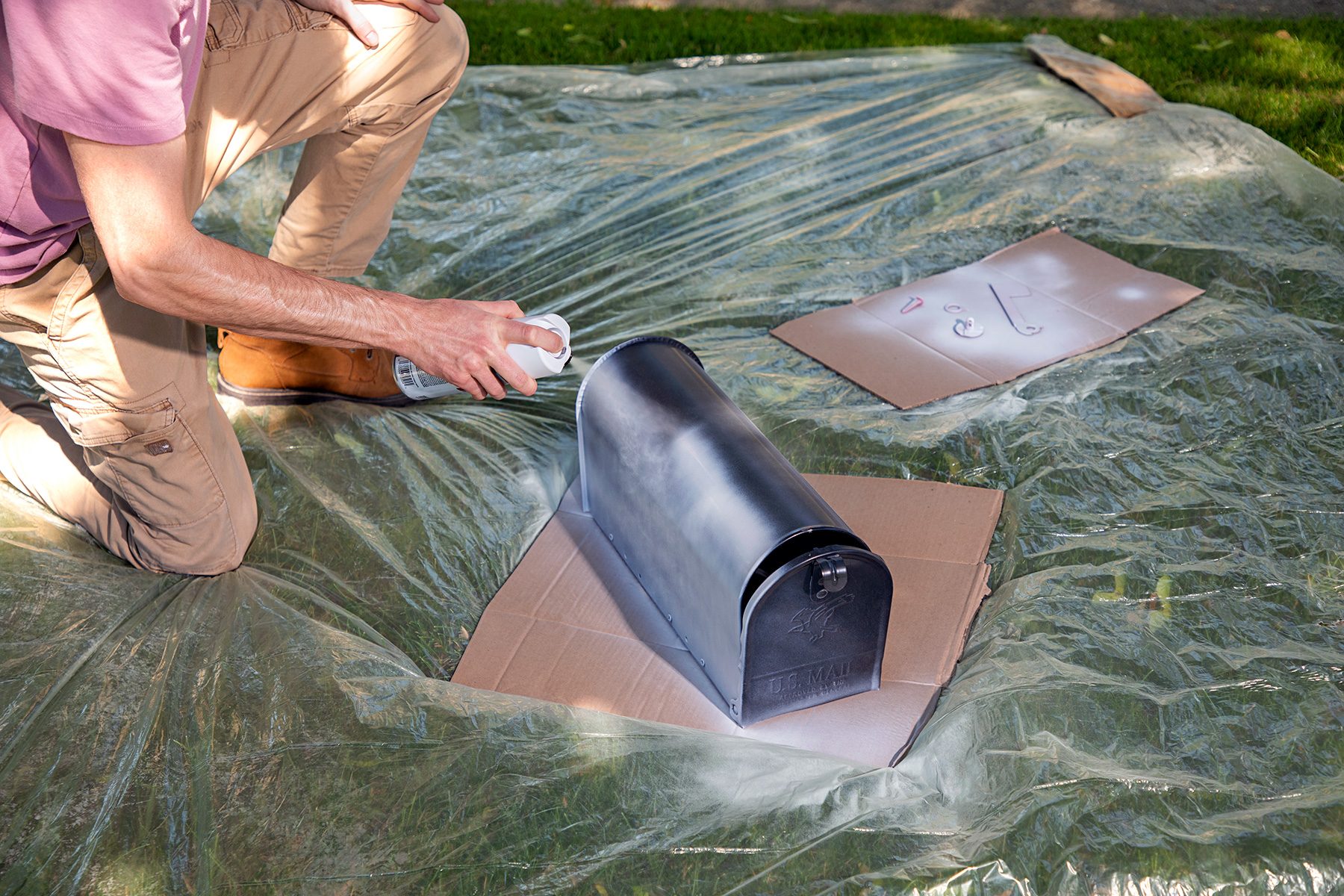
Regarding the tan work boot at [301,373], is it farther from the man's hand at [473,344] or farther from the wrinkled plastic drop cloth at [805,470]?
the man's hand at [473,344]

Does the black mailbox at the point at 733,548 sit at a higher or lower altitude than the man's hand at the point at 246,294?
lower

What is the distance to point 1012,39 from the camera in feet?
11.6

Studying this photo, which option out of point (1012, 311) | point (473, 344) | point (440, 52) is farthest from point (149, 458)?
point (1012, 311)

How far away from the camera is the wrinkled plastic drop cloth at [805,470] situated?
121 cm

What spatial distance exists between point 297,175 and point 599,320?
660 mm

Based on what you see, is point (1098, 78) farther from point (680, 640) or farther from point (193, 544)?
point (193, 544)

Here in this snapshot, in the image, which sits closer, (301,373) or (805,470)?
(805,470)

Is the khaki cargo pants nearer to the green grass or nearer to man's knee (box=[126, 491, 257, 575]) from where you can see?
man's knee (box=[126, 491, 257, 575])

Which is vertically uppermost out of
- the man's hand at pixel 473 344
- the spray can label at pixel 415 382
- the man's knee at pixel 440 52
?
the man's knee at pixel 440 52

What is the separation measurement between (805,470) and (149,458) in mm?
1068

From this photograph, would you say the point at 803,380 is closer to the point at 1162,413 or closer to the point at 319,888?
the point at 1162,413

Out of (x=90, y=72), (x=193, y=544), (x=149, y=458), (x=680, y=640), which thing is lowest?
(x=680, y=640)

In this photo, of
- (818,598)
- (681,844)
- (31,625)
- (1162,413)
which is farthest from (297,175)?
(1162,413)

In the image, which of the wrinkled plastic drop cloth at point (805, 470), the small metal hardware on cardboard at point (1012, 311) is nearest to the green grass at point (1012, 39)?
the wrinkled plastic drop cloth at point (805, 470)
